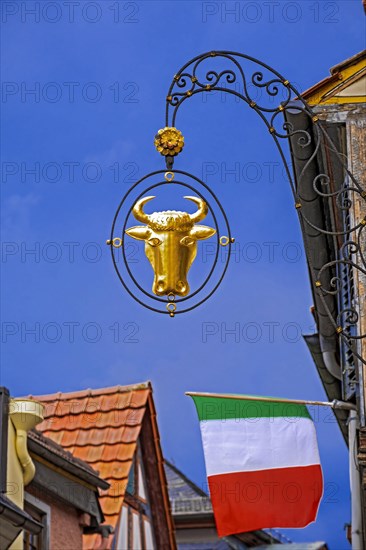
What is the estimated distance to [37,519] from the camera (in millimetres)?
15844

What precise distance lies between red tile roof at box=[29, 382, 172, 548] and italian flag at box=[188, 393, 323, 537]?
5203 millimetres

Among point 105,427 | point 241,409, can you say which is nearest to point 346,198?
point 241,409

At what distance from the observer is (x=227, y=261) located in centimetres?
826

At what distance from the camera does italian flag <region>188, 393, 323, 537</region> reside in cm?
1329

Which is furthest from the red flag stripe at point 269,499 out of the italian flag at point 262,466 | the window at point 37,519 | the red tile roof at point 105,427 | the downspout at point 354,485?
the red tile roof at point 105,427

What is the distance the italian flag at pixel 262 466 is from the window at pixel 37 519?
2845 mm

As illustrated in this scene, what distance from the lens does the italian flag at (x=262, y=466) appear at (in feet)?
43.6

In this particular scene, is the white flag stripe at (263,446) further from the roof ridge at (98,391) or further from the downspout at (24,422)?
the roof ridge at (98,391)

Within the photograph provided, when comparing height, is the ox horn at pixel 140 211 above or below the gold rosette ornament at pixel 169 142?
below

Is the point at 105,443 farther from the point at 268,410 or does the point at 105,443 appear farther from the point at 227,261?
the point at 227,261

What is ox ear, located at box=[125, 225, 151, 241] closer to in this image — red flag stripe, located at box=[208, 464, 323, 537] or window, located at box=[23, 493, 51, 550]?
red flag stripe, located at box=[208, 464, 323, 537]

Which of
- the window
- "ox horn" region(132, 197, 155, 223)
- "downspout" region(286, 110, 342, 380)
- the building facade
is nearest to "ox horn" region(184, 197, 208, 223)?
"ox horn" region(132, 197, 155, 223)

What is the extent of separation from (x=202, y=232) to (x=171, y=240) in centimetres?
21

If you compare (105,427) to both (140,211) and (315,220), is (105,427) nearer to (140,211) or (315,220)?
(315,220)
